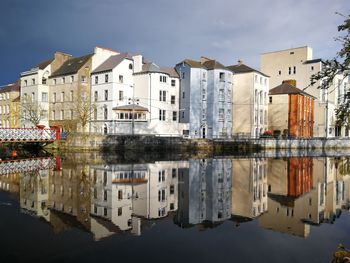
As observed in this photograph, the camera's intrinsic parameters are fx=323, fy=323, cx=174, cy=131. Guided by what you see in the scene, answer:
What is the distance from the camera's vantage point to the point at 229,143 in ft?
182

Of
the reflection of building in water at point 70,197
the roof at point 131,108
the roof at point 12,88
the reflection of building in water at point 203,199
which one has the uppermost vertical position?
the roof at point 12,88

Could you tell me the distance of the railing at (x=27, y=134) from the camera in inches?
1662

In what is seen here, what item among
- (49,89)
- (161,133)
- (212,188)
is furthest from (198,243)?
(49,89)

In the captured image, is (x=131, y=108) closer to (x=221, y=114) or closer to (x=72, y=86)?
(x=72, y=86)

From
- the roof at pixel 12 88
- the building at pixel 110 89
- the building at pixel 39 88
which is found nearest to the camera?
the building at pixel 110 89

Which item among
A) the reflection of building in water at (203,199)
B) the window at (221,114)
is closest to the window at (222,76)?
the window at (221,114)

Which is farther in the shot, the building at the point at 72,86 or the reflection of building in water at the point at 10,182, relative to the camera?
the building at the point at 72,86

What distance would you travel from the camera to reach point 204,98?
62562mm

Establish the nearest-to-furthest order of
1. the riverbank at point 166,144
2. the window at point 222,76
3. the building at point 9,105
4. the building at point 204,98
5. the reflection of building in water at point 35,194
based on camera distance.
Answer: the reflection of building in water at point 35,194
the riverbank at point 166,144
the building at point 204,98
the window at point 222,76
the building at point 9,105

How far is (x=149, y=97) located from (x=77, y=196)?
4195 centimetres

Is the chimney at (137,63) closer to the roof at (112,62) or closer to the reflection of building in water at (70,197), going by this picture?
the roof at (112,62)

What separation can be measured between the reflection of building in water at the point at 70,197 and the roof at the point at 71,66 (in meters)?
41.9

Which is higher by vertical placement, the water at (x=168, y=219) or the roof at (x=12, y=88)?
the roof at (x=12, y=88)

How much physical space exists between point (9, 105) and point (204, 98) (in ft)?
160
